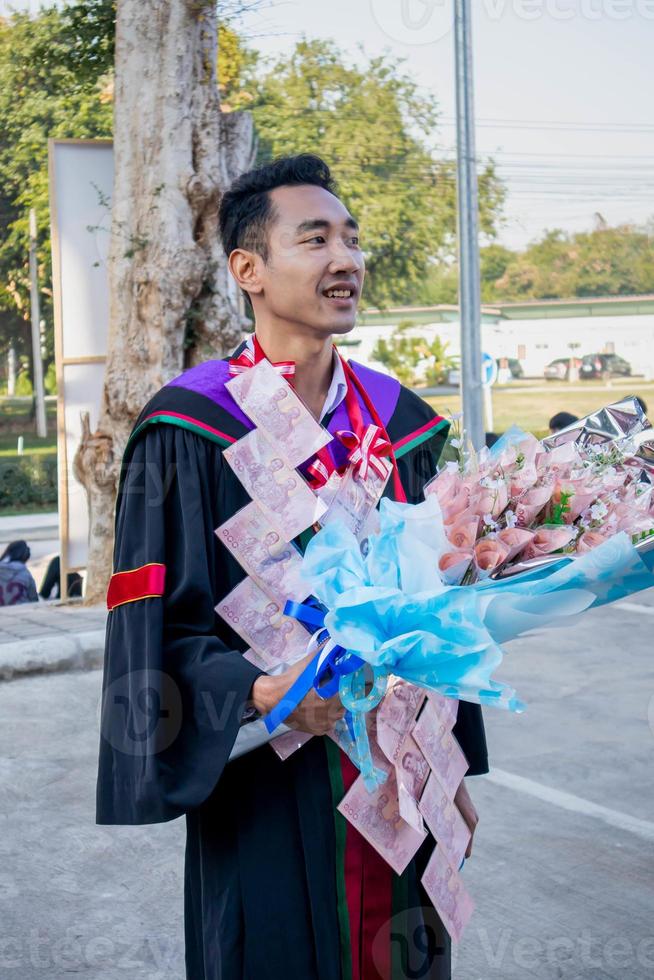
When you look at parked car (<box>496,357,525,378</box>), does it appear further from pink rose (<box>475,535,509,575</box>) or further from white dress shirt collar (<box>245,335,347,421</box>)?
pink rose (<box>475,535,509,575</box>)

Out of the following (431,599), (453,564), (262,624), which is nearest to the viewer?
(431,599)

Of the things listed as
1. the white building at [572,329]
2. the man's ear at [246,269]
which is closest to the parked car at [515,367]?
the white building at [572,329]

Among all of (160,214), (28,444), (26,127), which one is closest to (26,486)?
(26,127)

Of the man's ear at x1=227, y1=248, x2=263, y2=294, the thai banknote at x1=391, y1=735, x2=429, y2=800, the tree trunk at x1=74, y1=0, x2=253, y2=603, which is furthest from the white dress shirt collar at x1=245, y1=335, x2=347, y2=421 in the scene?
the tree trunk at x1=74, y1=0, x2=253, y2=603

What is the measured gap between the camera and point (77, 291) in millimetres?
9281

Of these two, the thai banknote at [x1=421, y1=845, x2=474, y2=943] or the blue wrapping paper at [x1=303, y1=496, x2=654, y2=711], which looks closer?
the blue wrapping paper at [x1=303, y1=496, x2=654, y2=711]

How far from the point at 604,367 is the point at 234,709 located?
4237cm

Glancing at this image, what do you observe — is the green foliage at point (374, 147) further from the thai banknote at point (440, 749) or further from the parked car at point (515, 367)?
the thai banknote at point (440, 749)

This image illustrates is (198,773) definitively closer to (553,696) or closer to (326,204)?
(326,204)

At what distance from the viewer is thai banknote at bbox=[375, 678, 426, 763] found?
7.55ft

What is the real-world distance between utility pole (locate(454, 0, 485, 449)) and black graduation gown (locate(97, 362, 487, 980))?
10835mm

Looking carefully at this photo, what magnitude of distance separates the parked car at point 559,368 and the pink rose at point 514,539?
4166 cm

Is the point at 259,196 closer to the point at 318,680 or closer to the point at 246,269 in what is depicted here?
the point at 246,269

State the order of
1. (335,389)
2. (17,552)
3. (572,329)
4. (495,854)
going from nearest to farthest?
(335,389) < (495,854) < (17,552) < (572,329)
